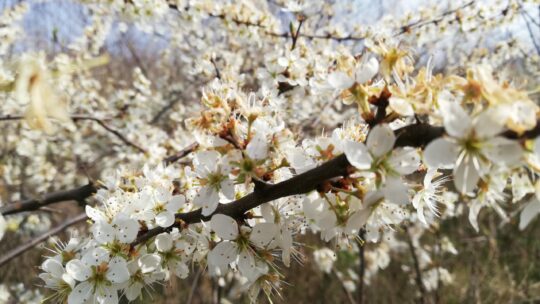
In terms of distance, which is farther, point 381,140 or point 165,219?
point 165,219

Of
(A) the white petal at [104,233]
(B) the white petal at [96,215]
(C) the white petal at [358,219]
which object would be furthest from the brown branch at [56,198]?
(C) the white petal at [358,219]

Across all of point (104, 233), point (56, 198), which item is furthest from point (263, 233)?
point (56, 198)

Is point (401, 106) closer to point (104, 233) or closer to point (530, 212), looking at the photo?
point (530, 212)

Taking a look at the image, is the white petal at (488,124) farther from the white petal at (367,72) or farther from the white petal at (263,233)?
the white petal at (263,233)

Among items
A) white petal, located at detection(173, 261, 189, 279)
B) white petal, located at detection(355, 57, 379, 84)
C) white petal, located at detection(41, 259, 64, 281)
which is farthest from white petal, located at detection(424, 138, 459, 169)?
white petal, located at detection(41, 259, 64, 281)

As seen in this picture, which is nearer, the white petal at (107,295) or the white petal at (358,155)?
the white petal at (358,155)

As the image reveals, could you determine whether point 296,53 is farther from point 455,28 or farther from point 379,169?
point 455,28

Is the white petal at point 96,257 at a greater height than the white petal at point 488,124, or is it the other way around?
the white petal at point 488,124

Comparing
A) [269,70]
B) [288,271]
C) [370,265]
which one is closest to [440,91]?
[269,70]
